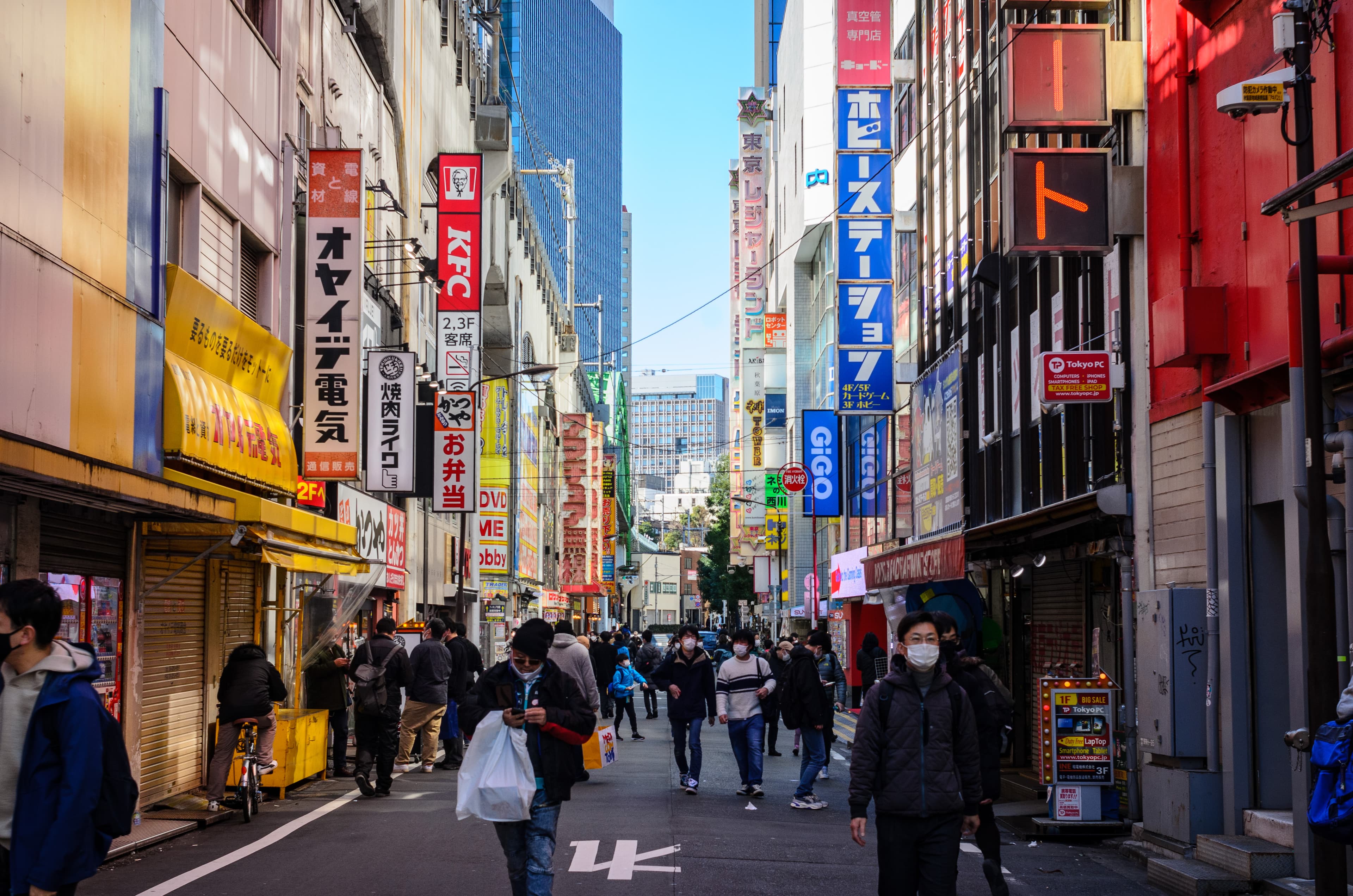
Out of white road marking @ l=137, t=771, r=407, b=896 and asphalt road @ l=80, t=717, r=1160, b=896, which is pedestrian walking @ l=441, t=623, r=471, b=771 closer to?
asphalt road @ l=80, t=717, r=1160, b=896

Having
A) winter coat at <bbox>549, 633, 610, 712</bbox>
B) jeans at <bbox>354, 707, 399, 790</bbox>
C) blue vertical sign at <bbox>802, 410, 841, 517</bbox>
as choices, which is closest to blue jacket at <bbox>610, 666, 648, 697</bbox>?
jeans at <bbox>354, 707, 399, 790</bbox>

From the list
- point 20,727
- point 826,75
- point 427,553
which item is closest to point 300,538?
point 20,727

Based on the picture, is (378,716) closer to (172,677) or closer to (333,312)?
(172,677)

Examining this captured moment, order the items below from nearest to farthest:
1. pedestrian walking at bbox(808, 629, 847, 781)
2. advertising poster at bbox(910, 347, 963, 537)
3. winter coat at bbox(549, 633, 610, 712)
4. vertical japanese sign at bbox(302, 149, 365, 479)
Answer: winter coat at bbox(549, 633, 610, 712) < pedestrian walking at bbox(808, 629, 847, 781) < vertical japanese sign at bbox(302, 149, 365, 479) < advertising poster at bbox(910, 347, 963, 537)

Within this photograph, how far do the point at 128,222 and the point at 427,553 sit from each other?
22761 mm

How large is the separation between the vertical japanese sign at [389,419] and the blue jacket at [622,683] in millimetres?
4888

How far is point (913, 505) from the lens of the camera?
90.5 feet

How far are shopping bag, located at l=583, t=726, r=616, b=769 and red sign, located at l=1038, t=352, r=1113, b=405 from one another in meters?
5.71

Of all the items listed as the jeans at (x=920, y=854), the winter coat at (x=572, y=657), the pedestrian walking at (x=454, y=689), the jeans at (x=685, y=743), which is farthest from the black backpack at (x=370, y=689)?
the jeans at (x=920, y=854)

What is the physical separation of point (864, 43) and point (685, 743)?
24.2 m

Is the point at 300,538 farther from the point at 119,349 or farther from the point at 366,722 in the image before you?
the point at 119,349

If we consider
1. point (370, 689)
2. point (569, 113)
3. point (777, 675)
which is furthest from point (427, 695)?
point (569, 113)

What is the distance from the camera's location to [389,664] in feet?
51.8

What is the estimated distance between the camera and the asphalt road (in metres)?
9.60
